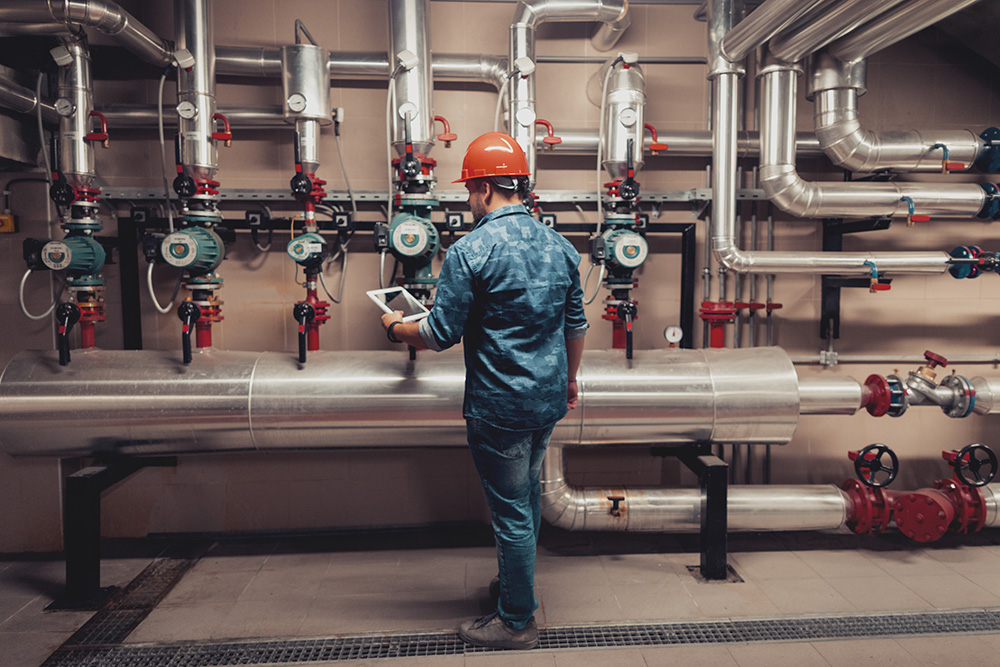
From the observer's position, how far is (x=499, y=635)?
1824mm

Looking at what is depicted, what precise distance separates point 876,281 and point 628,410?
1.21 meters

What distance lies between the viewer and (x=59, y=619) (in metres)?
2.02

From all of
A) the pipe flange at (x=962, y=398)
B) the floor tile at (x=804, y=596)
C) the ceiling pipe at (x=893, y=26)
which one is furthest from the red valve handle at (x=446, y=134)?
the pipe flange at (x=962, y=398)

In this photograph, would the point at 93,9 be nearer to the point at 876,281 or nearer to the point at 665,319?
the point at 665,319

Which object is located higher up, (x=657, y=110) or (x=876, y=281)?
(x=657, y=110)

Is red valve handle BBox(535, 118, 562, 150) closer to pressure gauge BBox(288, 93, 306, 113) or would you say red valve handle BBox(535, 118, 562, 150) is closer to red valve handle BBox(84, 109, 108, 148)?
pressure gauge BBox(288, 93, 306, 113)

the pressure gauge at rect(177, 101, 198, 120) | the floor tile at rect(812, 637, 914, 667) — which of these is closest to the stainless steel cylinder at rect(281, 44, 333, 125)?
the pressure gauge at rect(177, 101, 198, 120)

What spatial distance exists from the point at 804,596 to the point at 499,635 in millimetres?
1128

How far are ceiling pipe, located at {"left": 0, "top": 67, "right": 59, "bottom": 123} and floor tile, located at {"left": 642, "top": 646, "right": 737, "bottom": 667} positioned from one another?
2900mm

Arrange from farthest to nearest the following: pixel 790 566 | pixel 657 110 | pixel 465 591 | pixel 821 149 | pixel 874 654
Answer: pixel 657 110 < pixel 821 149 < pixel 790 566 < pixel 465 591 < pixel 874 654

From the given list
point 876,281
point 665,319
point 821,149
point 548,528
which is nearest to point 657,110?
point 821,149

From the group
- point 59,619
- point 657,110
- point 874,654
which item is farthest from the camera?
point 657,110

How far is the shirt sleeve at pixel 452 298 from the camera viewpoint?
1625mm

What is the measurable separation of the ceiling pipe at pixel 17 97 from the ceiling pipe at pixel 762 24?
2.65 meters
